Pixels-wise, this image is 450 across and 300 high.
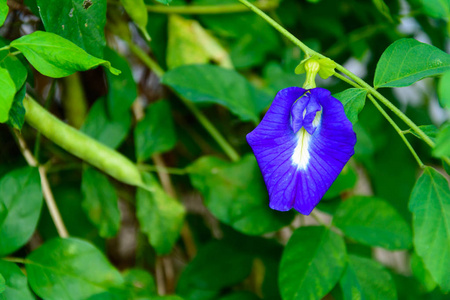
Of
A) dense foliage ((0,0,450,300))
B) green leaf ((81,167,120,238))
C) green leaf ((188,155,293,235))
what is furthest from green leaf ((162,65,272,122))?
green leaf ((81,167,120,238))

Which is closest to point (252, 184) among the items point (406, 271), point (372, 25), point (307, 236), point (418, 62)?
point (307, 236)

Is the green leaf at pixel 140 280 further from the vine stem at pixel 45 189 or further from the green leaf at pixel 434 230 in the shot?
the green leaf at pixel 434 230

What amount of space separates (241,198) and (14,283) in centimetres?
38

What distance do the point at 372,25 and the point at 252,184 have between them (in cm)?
61

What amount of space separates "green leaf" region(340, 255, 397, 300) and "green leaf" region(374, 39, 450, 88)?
1.11 feet

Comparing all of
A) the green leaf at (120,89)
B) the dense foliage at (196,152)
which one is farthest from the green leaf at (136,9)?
the green leaf at (120,89)

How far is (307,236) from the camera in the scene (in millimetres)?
769

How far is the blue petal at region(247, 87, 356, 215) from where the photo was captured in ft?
→ 1.85

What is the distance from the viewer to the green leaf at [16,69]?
59 centimetres

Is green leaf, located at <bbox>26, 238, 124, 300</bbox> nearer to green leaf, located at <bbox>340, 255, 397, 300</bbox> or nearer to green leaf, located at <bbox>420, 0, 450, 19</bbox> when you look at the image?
green leaf, located at <bbox>340, 255, 397, 300</bbox>

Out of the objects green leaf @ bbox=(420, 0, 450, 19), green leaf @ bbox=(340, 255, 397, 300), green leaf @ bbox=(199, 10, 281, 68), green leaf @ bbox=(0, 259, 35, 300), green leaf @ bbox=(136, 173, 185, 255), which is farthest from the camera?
green leaf @ bbox=(199, 10, 281, 68)

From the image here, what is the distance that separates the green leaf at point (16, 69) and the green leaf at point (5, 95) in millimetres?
66

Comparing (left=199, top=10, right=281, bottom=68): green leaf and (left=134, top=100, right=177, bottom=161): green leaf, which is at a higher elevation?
(left=199, top=10, right=281, bottom=68): green leaf

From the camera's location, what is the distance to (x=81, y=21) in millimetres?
624
